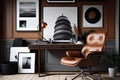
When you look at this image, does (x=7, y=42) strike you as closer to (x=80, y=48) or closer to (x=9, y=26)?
(x=9, y=26)

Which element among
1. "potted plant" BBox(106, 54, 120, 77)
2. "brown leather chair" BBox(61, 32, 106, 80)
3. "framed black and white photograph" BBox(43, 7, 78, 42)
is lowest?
"potted plant" BBox(106, 54, 120, 77)

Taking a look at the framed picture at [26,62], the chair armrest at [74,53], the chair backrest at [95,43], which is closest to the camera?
the chair backrest at [95,43]

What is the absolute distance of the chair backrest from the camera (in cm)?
478

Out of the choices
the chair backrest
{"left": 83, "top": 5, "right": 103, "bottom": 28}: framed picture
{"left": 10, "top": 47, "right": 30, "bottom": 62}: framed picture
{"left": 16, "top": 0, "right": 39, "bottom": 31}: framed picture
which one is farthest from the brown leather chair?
{"left": 16, "top": 0, "right": 39, "bottom": 31}: framed picture

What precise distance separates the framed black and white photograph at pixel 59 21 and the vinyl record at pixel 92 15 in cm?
28

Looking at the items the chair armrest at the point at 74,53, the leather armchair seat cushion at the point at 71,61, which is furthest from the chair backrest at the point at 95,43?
the leather armchair seat cushion at the point at 71,61

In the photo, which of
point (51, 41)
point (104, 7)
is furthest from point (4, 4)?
point (104, 7)

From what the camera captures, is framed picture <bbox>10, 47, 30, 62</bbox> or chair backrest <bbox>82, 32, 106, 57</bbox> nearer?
chair backrest <bbox>82, 32, 106, 57</bbox>

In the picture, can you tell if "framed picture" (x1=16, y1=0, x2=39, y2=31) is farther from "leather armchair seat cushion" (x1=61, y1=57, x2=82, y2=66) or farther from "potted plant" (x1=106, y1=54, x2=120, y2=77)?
"potted plant" (x1=106, y1=54, x2=120, y2=77)

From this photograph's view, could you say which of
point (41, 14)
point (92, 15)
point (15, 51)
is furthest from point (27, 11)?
point (92, 15)

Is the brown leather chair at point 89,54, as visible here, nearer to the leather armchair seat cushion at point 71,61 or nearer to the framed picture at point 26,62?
the leather armchair seat cushion at point 71,61

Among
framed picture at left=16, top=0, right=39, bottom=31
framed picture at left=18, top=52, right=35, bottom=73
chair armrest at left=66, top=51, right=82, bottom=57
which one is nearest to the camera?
chair armrest at left=66, top=51, right=82, bottom=57

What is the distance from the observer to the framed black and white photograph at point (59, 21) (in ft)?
18.6

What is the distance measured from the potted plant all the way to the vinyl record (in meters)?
0.95
